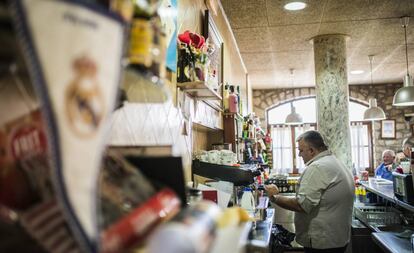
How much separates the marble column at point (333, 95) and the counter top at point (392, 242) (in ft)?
4.61

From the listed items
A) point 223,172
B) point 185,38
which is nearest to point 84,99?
point 185,38

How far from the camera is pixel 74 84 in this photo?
0.46m

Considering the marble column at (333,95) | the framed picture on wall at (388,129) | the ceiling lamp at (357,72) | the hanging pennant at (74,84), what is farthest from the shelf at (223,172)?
the framed picture on wall at (388,129)

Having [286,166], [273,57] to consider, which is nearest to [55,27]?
[273,57]

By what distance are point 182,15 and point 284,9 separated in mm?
2268

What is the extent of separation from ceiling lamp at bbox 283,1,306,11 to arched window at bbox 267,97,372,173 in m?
6.27

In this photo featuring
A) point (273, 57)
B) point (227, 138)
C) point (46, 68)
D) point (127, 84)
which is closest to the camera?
point (46, 68)

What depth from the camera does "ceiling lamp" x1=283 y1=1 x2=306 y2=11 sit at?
4.16m

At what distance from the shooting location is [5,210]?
1.53 feet

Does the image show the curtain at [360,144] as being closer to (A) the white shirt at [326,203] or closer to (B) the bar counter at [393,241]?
(B) the bar counter at [393,241]

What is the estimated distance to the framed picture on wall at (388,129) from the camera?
32.2 feet

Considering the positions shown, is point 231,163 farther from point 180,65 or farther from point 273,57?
point 273,57

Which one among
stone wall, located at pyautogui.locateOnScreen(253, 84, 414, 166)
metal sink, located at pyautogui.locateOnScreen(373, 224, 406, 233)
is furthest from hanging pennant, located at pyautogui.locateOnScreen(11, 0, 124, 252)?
stone wall, located at pyautogui.locateOnScreen(253, 84, 414, 166)

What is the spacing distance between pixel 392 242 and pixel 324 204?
2.76ft
